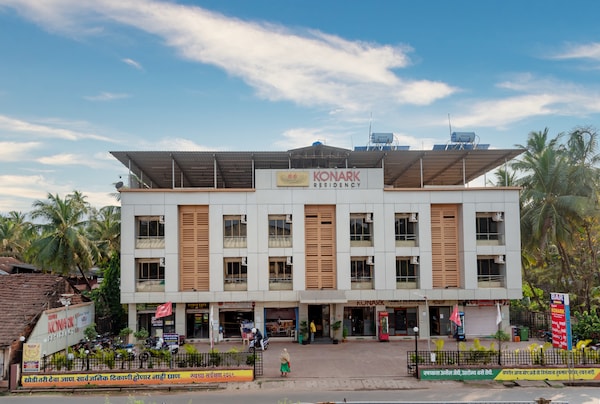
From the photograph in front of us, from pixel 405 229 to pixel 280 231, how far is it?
8.34 metres

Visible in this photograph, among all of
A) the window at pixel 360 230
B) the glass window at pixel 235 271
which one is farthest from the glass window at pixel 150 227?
the window at pixel 360 230

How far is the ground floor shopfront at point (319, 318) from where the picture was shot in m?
30.3

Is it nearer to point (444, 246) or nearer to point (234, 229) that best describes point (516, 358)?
point (444, 246)

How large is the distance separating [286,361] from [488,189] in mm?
18163

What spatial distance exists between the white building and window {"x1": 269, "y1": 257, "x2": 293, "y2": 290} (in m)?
0.07

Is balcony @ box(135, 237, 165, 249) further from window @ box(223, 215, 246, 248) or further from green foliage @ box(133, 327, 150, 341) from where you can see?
green foliage @ box(133, 327, 150, 341)

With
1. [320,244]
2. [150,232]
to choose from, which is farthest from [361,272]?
[150,232]

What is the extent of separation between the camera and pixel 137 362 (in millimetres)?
20812

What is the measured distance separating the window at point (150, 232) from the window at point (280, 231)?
22.9 feet

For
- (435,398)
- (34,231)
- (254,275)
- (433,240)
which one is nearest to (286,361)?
(435,398)

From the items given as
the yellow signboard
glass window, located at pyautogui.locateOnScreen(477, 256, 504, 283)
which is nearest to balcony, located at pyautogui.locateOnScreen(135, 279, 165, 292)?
the yellow signboard

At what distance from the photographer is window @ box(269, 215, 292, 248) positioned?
30.9m

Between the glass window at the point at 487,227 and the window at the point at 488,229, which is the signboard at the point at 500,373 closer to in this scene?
the window at the point at 488,229

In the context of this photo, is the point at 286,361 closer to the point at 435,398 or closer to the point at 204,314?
the point at 435,398
